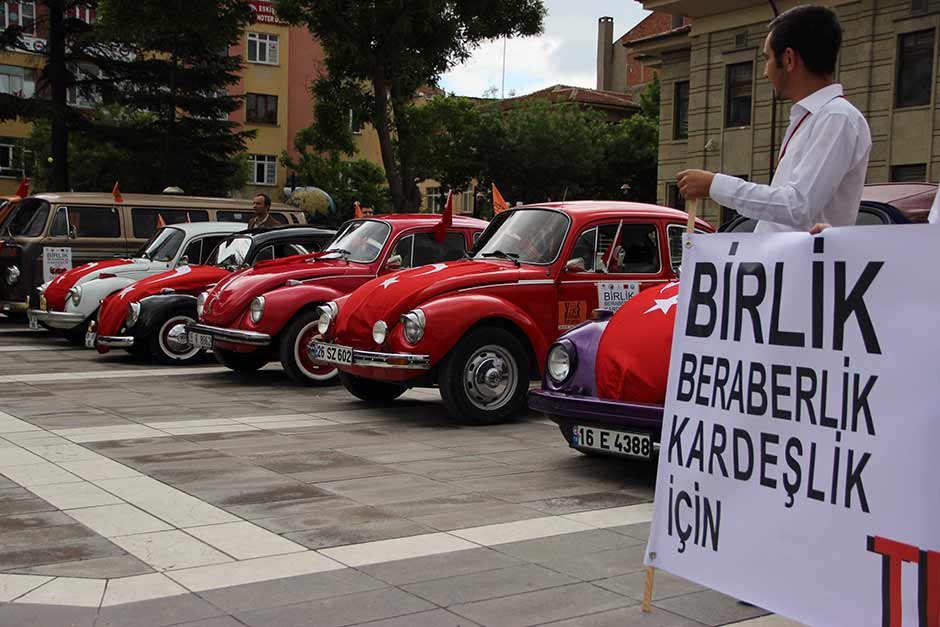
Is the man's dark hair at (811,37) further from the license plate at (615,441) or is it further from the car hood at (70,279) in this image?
the car hood at (70,279)

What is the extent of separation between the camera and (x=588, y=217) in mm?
9281

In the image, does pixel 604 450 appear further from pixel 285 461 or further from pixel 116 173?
pixel 116 173

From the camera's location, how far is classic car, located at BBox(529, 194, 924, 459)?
244 inches

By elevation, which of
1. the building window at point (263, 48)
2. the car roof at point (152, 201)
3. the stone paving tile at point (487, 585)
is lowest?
the stone paving tile at point (487, 585)

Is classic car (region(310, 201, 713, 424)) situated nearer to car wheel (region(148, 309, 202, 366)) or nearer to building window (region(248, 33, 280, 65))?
car wheel (region(148, 309, 202, 366))

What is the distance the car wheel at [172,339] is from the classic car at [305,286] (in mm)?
1192

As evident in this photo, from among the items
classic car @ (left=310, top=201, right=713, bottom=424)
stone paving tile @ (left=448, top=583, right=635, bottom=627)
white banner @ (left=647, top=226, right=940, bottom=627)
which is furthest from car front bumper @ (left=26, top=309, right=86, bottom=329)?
white banner @ (left=647, top=226, right=940, bottom=627)

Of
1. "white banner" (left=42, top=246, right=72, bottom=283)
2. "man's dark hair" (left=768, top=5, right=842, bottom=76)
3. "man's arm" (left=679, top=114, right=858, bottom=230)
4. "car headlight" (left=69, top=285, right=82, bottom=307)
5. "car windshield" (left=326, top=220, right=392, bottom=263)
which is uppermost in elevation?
"man's dark hair" (left=768, top=5, right=842, bottom=76)

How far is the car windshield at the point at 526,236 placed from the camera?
930cm

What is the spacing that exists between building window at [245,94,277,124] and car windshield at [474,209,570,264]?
180 ft

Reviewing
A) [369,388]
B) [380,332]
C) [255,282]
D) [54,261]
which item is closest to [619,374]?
[380,332]

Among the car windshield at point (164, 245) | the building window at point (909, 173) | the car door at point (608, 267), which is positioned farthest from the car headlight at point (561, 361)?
the building window at point (909, 173)

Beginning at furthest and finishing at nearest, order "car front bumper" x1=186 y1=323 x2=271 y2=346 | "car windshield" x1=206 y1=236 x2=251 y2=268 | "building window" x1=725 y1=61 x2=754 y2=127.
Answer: "building window" x1=725 y1=61 x2=754 y2=127
"car windshield" x1=206 y1=236 x2=251 y2=268
"car front bumper" x1=186 y1=323 x2=271 y2=346

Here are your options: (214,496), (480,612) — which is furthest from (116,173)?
(480,612)
